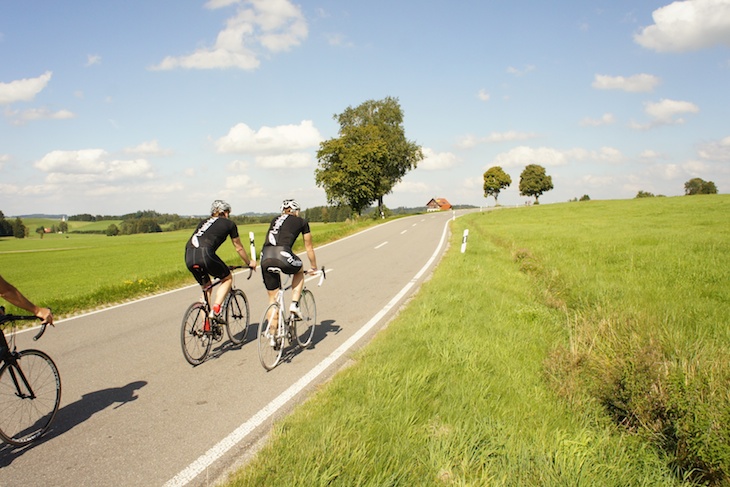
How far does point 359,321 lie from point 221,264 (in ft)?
8.71

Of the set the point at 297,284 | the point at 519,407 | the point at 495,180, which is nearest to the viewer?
the point at 519,407

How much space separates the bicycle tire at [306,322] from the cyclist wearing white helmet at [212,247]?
3.01 ft

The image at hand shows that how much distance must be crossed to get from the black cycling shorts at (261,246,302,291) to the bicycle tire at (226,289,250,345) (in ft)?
3.23

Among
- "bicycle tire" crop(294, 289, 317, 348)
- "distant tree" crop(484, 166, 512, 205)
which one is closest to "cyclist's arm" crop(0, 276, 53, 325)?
"bicycle tire" crop(294, 289, 317, 348)

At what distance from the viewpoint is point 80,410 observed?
13.4 ft

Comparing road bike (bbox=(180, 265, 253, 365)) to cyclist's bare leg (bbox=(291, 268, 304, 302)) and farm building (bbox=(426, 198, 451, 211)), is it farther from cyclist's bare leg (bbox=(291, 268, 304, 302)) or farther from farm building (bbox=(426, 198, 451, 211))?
farm building (bbox=(426, 198, 451, 211))

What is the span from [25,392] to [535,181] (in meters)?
97.1

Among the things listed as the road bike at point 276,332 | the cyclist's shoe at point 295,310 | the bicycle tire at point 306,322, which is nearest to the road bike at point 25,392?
the road bike at point 276,332

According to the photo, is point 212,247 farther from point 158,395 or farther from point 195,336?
point 158,395

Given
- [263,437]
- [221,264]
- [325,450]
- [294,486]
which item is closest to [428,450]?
[325,450]

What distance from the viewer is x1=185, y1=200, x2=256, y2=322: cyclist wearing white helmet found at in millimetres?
5453

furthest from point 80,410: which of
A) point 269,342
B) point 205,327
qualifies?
point 269,342

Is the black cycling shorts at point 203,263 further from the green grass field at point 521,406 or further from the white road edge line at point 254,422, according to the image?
the green grass field at point 521,406

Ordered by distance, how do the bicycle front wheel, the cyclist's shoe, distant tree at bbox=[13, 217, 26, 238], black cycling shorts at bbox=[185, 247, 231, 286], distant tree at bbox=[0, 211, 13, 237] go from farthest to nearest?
distant tree at bbox=[13, 217, 26, 238] → distant tree at bbox=[0, 211, 13, 237] → the cyclist's shoe → black cycling shorts at bbox=[185, 247, 231, 286] → the bicycle front wheel
